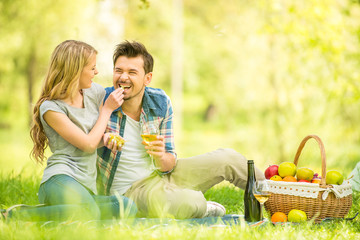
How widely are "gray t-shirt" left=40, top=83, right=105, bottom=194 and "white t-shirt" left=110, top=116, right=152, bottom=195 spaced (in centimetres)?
25

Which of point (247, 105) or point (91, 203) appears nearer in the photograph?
point (91, 203)

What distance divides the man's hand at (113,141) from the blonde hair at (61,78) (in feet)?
1.49

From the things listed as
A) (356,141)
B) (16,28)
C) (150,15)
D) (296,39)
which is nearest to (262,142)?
(356,141)

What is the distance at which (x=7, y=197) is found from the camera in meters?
4.48

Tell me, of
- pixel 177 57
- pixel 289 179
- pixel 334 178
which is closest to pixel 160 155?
pixel 289 179

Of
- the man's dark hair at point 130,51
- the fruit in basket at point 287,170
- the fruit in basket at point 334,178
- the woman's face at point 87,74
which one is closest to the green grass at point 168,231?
the fruit in basket at point 334,178

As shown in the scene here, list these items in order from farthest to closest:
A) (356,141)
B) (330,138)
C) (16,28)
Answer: (16,28), (356,141), (330,138)

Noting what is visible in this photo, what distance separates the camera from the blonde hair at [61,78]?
3.63 meters

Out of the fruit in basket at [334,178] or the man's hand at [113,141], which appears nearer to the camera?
the man's hand at [113,141]

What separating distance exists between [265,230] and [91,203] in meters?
1.30

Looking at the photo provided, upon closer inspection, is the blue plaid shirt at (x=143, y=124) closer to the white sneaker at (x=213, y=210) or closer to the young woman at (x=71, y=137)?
the young woman at (x=71, y=137)

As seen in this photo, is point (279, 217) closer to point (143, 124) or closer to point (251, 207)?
point (251, 207)

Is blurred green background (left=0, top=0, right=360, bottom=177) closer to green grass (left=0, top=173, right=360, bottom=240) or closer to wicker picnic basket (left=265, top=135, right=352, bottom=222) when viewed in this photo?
green grass (left=0, top=173, right=360, bottom=240)

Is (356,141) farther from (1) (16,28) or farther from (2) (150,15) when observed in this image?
(2) (150,15)
